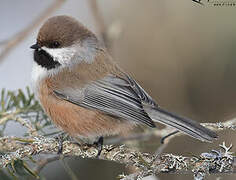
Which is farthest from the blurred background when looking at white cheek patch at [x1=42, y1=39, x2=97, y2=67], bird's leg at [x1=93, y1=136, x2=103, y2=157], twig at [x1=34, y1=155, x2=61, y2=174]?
twig at [x1=34, y1=155, x2=61, y2=174]

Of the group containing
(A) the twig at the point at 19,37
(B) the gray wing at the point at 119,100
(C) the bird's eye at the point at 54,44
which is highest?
(A) the twig at the point at 19,37

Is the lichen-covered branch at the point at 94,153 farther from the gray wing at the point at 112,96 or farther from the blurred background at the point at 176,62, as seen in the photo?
the blurred background at the point at 176,62

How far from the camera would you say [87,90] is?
2.81 metres

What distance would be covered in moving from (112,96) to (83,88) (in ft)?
0.72

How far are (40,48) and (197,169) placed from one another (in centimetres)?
153

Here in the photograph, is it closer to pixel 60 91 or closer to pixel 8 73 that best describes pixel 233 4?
pixel 60 91

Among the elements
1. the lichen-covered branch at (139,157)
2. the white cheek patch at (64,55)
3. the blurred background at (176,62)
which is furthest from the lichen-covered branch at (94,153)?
the blurred background at (176,62)

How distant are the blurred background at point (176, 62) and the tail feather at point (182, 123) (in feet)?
1.70

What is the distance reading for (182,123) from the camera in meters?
2.42

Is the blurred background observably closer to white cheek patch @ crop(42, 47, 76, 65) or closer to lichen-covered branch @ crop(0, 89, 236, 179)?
white cheek patch @ crop(42, 47, 76, 65)

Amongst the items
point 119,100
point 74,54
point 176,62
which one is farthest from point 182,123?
point 176,62

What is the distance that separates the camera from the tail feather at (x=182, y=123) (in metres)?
2.25

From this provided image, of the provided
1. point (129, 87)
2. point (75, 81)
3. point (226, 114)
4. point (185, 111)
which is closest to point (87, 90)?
point (75, 81)

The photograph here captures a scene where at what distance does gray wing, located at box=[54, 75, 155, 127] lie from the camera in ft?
8.78
